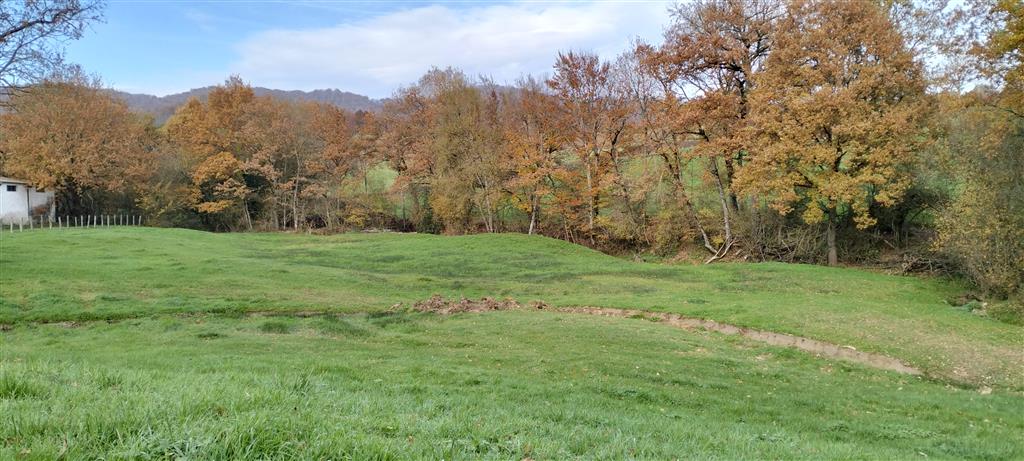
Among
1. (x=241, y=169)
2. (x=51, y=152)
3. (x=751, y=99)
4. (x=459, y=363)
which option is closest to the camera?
(x=459, y=363)

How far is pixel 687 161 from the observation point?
36406mm

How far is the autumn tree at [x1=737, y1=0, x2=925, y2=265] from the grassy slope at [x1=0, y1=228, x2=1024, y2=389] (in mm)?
4535

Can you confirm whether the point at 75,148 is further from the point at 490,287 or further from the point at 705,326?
the point at 705,326

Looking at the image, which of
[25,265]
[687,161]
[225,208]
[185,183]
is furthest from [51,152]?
[687,161]

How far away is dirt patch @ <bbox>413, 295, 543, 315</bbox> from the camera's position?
61.1ft

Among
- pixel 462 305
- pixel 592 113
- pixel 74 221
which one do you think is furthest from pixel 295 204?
pixel 462 305

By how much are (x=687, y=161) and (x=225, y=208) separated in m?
44.5

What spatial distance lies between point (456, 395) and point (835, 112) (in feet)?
87.3

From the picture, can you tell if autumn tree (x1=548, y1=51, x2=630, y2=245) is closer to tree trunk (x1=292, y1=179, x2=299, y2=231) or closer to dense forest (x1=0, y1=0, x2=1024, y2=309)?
dense forest (x1=0, y1=0, x2=1024, y2=309)

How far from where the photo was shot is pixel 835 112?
26.7 m

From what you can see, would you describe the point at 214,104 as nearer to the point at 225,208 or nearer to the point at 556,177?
the point at 225,208

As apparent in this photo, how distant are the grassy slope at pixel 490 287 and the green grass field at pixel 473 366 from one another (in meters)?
0.14

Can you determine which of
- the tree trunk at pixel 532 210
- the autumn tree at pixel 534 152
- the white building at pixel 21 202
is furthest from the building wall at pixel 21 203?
the tree trunk at pixel 532 210

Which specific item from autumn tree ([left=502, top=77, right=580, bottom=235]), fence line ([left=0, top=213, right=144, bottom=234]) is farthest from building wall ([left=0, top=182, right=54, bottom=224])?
autumn tree ([left=502, top=77, right=580, bottom=235])
